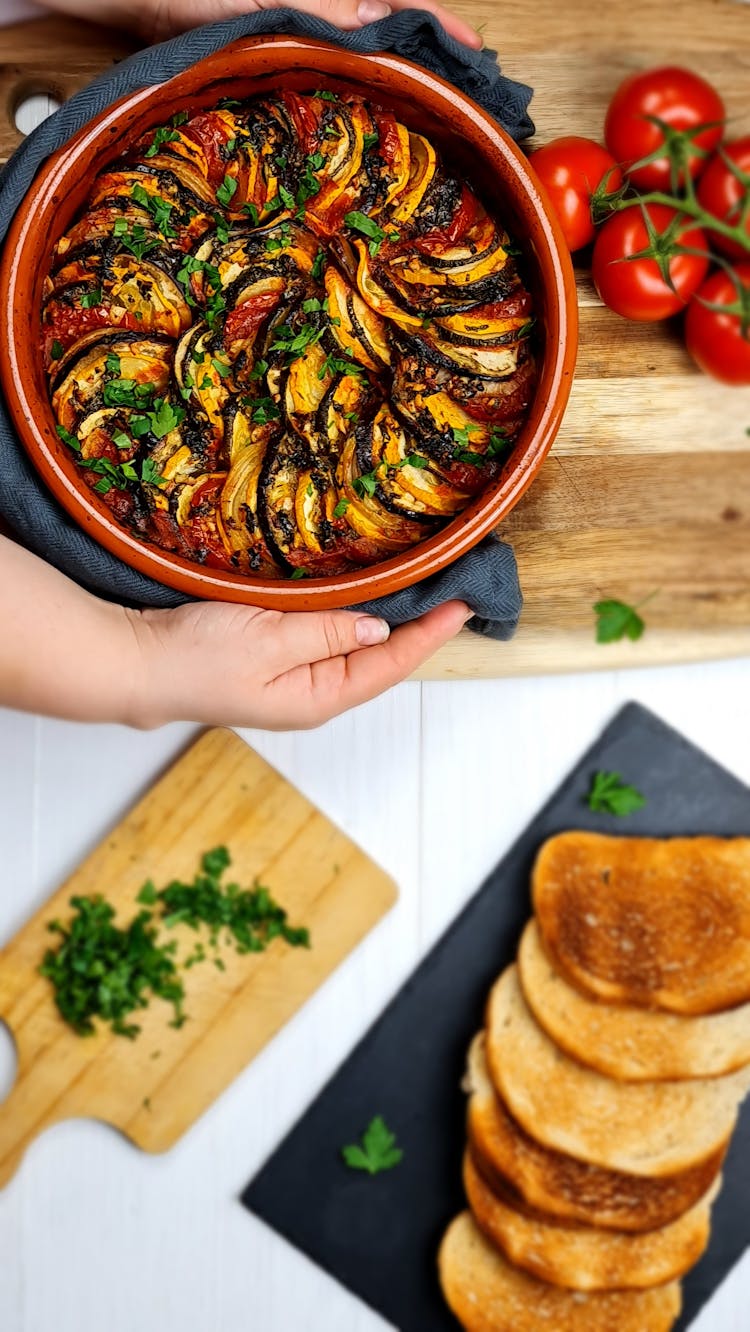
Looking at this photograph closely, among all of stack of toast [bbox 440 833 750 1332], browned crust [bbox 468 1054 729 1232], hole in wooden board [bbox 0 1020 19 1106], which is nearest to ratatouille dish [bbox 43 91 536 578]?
stack of toast [bbox 440 833 750 1332]

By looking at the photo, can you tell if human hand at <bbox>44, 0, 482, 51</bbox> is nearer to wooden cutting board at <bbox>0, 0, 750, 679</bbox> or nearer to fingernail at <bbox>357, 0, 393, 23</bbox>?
fingernail at <bbox>357, 0, 393, 23</bbox>

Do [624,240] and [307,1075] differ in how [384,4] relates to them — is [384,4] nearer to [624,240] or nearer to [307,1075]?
[624,240]

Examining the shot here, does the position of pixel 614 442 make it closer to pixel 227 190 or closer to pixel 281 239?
pixel 281 239

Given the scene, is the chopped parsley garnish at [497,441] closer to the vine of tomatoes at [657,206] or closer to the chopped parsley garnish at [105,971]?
the vine of tomatoes at [657,206]

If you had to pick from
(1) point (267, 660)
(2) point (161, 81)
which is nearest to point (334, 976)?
(1) point (267, 660)

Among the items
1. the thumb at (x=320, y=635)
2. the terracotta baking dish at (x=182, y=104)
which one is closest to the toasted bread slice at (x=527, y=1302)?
the thumb at (x=320, y=635)

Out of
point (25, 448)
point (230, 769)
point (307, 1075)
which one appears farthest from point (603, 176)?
point (307, 1075)
